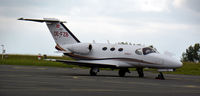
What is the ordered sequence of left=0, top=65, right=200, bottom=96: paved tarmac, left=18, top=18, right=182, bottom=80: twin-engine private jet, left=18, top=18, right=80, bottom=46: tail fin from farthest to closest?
left=18, top=18, right=80, bottom=46: tail fin, left=18, top=18, right=182, bottom=80: twin-engine private jet, left=0, top=65, right=200, bottom=96: paved tarmac

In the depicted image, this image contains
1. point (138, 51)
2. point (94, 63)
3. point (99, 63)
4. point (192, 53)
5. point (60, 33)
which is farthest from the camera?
point (192, 53)

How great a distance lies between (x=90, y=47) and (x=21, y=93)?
1948cm

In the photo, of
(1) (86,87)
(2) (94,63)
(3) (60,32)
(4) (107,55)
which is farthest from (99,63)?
(1) (86,87)

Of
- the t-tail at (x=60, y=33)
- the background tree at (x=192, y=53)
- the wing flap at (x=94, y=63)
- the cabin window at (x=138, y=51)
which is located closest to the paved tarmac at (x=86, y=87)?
the wing flap at (x=94, y=63)

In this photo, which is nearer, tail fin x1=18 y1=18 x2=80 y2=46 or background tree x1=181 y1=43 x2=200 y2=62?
tail fin x1=18 y1=18 x2=80 y2=46

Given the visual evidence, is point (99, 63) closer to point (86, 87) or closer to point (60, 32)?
point (60, 32)

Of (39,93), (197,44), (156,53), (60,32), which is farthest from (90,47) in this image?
(197,44)

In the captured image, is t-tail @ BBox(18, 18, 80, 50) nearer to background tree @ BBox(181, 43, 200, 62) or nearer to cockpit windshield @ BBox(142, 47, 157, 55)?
cockpit windshield @ BBox(142, 47, 157, 55)

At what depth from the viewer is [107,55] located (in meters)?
32.9

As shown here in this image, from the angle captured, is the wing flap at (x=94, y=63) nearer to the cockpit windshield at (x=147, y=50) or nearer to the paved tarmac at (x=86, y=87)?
the cockpit windshield at (x=147, y=50)

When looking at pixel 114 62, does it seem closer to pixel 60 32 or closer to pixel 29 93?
pixel 60 32

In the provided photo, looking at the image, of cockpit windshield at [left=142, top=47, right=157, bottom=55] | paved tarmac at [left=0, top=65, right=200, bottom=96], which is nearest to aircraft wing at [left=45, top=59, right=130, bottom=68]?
cockpit windshield at [left=142, top=47, right=157, bottom=55]

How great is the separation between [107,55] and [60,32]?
16.4 feet

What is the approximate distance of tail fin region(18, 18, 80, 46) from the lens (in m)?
35.0
